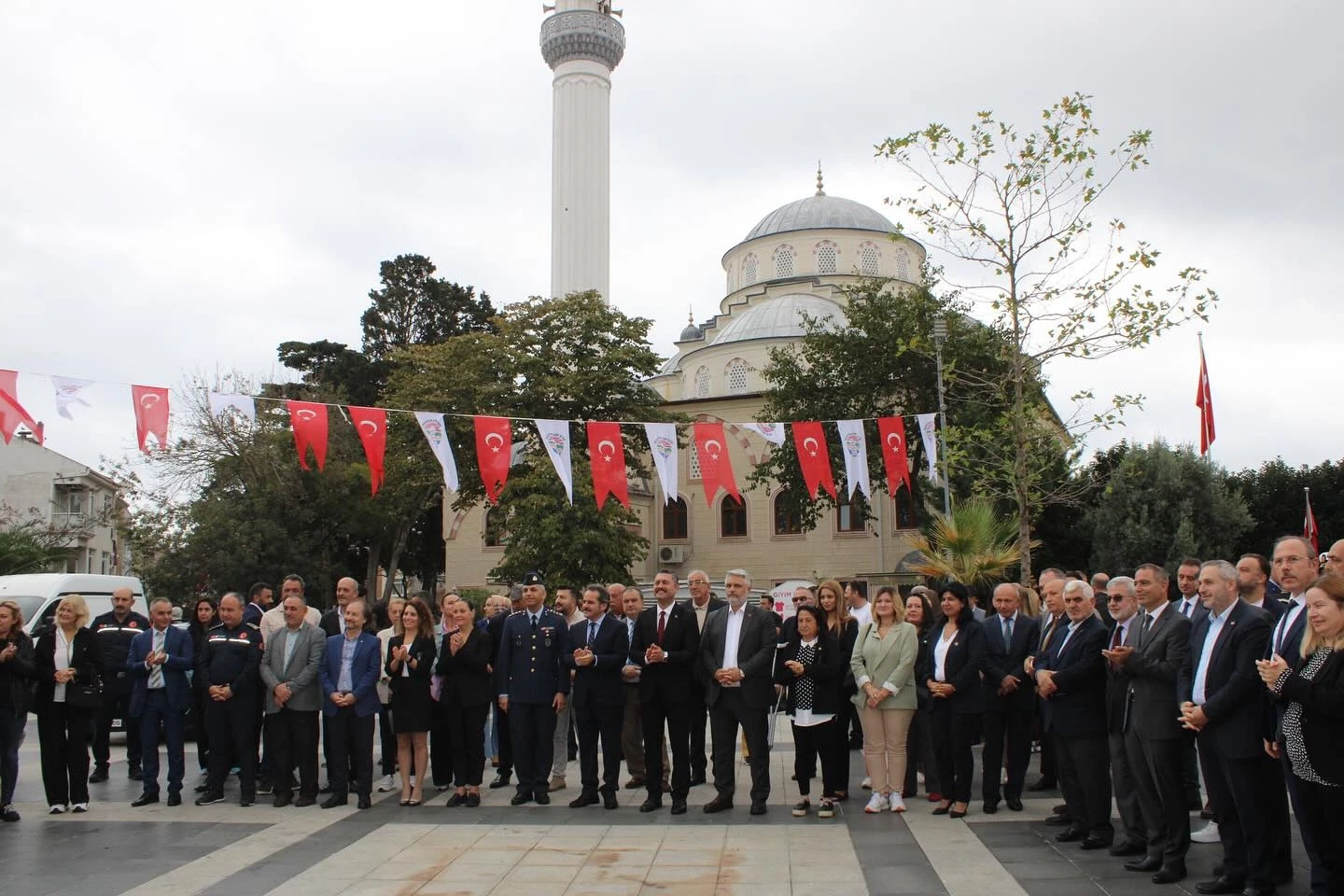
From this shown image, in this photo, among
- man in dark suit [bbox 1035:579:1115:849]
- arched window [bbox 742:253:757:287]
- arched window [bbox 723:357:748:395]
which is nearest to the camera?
man in dark suit [bbox 1035:579:1115:849]

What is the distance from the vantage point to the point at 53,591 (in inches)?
622

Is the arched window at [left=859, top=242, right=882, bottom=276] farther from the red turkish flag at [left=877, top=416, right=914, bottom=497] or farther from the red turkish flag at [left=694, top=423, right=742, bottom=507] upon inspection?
the red turkish flag at [left=694, top=423, right=742, bottom=507]

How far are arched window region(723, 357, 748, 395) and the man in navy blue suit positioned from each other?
125ft

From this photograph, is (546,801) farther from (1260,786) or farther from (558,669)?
(1260,786)

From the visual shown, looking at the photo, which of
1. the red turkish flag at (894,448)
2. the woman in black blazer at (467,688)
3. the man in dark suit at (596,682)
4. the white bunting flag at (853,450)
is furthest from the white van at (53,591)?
the red turkish flag at (894,448)

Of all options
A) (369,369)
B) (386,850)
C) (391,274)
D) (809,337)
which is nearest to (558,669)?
(386,850)

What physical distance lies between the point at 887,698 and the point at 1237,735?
3068mm

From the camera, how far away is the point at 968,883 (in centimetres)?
655

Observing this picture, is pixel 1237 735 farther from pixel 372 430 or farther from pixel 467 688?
pixel 372 430

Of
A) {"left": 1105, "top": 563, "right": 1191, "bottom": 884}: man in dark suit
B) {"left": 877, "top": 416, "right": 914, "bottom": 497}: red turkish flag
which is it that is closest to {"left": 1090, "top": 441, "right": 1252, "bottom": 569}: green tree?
{"left": 877, "top": 416, "right": 914, "bottom": 497}: red turkish flag

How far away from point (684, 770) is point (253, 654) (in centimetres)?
388

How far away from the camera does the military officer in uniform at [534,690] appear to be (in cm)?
962

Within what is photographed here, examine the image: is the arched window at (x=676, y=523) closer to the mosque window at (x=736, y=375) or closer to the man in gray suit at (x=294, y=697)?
the mosque window at (x=736, y=375)

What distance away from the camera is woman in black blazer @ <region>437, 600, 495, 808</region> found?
31.8ft
